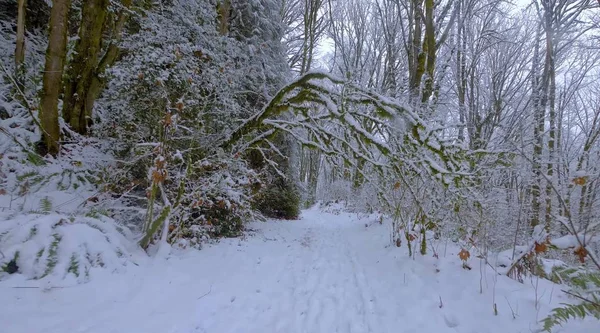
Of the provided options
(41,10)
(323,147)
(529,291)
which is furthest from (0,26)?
(529,291)

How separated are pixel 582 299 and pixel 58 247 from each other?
4.16 metres

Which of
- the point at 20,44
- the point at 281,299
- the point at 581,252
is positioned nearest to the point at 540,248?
the point at 581,252

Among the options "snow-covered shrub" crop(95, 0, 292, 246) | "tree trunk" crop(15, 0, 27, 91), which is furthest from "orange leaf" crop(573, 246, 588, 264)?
"tree trunk" crop(15, 0, 27, 91)

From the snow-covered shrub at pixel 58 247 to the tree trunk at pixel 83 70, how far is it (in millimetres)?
2755

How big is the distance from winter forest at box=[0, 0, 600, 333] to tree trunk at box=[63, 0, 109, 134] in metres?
0.03

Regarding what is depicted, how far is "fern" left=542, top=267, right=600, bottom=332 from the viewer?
1.72 metres

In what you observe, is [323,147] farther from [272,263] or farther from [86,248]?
[86,248]

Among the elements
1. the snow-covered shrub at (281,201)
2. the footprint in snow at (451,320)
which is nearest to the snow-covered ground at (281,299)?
the footprint in snow at (451,320)

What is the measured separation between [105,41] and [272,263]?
5107mm

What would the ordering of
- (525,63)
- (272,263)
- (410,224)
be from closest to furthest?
1. (272,263)
2. (410,224)
3. (525,63)

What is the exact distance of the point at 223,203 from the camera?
4.45 metres

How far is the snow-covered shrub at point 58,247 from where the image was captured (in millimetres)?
2270

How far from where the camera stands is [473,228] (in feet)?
11.2

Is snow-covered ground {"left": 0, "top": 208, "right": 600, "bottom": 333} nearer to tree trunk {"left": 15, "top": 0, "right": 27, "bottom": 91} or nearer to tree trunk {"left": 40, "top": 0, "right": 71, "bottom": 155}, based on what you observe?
tree trunk {"left": 40, "top": 0, "right": 71, "bottom": 155}
